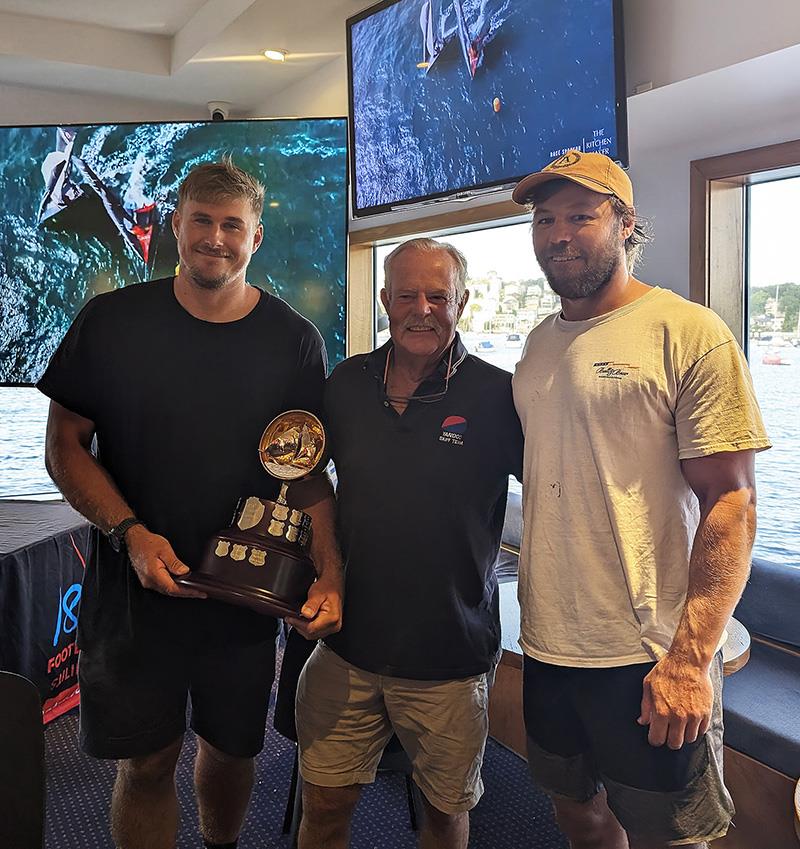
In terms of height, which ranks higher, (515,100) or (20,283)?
(515,100)

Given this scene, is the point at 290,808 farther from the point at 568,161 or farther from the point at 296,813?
the point at 568,161

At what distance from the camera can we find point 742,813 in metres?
2.18

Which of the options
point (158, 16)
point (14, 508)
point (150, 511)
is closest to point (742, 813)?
point (150, 511)

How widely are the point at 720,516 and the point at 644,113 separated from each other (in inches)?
63.7

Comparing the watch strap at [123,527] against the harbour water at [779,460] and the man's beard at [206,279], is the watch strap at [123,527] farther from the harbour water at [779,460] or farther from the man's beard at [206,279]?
the harbour water at [779,460]

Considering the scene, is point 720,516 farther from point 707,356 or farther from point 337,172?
point 337,172

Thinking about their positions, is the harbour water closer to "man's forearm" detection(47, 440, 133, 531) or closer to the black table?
"man's forearm" detection(47, 440, 133, 531)

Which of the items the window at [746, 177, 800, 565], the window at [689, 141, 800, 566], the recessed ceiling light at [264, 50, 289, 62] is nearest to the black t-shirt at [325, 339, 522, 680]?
the window at [689, 141, 800, 566]

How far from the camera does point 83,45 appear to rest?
419 centimetres

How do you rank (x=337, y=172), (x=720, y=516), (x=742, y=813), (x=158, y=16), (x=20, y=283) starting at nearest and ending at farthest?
1. (x=720, y=516)
2. (x=742, y=813)
3. (x=337, y=172)
4. (x=20, y=283)
5. (x=158, y=16)

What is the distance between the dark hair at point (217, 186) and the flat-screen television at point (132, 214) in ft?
4.88

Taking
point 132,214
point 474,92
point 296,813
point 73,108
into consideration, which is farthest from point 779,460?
point 73,108

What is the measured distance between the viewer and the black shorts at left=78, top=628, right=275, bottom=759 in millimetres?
1812

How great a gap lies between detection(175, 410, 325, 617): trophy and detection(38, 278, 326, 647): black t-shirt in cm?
10
